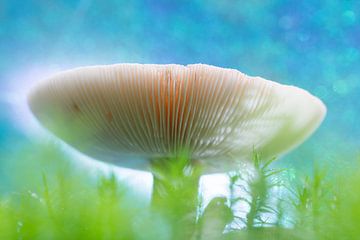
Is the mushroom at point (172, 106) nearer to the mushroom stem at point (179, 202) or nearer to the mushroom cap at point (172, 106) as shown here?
the mushroom cap at point (172, 106)

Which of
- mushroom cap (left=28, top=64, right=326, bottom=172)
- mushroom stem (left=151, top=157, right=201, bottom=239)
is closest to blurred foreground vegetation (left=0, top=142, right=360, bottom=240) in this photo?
mushroom stem (left=151, top=157, right=201, bottom=239)

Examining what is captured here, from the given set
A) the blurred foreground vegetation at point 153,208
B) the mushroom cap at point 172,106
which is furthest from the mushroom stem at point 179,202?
the mushroom cap at point 172,106

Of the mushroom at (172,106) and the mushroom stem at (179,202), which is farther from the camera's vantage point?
the mushroom at (172,106)

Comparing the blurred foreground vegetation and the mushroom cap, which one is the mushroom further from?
the blurred foreground vegetation

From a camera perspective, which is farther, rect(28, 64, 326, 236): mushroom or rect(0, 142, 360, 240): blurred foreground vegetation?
rect(28, 64, 326, 236): mushroom

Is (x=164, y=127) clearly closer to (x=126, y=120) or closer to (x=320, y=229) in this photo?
(x=126, y=120)
